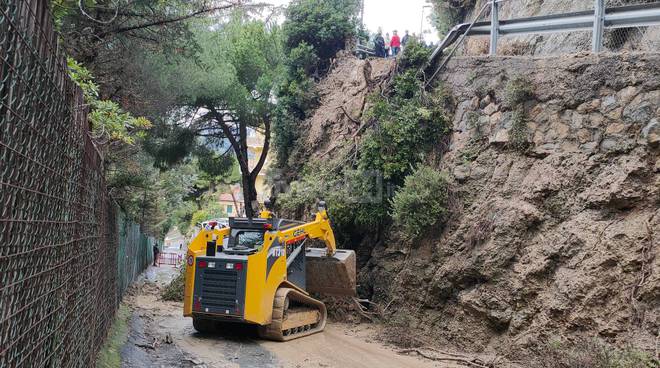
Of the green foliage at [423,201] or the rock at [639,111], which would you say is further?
the green foliage at [423,201]

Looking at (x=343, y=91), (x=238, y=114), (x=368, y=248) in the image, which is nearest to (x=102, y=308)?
(x=368, y=248)

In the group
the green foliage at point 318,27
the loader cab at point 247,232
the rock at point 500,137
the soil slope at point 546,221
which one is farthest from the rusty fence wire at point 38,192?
the green foliage at point 318,27

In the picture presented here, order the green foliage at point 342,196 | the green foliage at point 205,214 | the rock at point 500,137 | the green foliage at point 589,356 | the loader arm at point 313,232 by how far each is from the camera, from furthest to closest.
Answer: the green foliage at point 205,214, the green foliage at point 342,196, the loader arm at point 313,232, the rock at point 500,137, the green foliage at point 589,356

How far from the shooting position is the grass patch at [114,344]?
7.80 m

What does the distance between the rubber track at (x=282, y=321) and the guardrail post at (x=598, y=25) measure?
7.39 metres

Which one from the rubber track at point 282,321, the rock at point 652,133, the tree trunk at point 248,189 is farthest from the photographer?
the tree trunk at point 248,189

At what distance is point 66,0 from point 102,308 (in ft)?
13.5

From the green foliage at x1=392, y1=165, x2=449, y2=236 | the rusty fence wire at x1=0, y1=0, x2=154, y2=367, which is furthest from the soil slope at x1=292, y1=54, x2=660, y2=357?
the rusty fence wire at x1=0, y1=0, x2=154, y2=367

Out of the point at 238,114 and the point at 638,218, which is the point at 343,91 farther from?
the point at 638,218

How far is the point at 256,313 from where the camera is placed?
11.2 m

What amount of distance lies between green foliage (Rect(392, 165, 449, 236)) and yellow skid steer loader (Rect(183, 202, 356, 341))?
1.83 metres

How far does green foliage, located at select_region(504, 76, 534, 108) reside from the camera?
451 inches

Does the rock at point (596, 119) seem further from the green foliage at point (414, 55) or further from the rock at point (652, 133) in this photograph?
the green foliage at point (414, 55)

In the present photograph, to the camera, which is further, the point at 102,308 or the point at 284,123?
the point at 284,123
